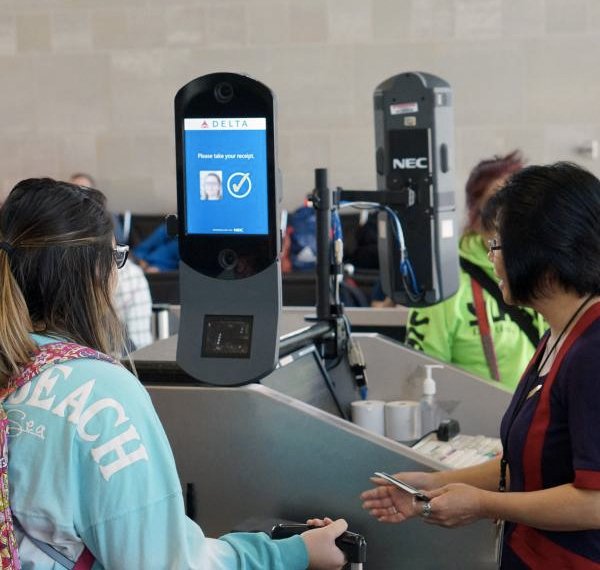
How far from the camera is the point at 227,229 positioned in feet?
6.71

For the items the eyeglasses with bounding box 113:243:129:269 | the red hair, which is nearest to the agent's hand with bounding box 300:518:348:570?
the eyeglasses with bounding box 113:243:129:269

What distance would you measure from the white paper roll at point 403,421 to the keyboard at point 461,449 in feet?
0.15

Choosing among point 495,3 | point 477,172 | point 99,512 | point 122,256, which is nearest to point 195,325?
point 122,256

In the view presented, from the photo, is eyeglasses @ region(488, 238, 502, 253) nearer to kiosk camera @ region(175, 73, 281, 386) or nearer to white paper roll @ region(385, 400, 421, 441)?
kiosk camera @ region(175, 73, 281, 386)

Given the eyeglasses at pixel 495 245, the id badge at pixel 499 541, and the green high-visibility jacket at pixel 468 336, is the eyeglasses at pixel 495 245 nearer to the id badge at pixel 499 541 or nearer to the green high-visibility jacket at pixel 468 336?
the id badge at pixel 499 541

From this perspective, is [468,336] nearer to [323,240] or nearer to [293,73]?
[323,240]

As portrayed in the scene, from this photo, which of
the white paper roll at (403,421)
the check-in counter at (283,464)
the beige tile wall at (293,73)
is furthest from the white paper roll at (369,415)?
the beige tile wall at (293,73)

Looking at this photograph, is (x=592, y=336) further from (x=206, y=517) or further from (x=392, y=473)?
(x=206, y=517)

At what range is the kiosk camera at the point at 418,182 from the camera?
279 cm

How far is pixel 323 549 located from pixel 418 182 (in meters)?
1.33

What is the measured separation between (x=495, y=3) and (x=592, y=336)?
608 cm

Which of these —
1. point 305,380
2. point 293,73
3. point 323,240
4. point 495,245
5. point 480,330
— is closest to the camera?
point 495,245

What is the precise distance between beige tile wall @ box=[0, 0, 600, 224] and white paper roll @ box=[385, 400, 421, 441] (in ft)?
16.7

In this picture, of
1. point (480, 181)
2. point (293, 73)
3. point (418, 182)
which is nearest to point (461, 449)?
point (418, 182)
